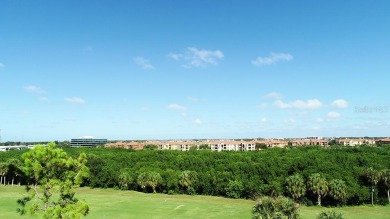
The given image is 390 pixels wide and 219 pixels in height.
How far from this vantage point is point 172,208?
62.5 m

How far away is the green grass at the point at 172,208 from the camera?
55.5 metres

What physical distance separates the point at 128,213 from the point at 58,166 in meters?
35.9

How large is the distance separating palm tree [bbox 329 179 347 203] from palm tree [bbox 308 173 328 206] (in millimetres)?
1075

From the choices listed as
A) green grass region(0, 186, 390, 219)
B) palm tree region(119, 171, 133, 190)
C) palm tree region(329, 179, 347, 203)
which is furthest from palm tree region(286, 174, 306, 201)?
palm tree region(119, 171, 133, 190)

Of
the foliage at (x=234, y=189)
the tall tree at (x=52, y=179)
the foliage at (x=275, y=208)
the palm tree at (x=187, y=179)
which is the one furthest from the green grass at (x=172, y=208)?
the tall tree at (x=52, y=179)

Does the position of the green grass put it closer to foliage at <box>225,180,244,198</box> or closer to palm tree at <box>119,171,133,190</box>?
foliage at <box>225,180,244,198</box>

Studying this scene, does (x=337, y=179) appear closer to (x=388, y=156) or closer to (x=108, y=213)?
(x=388, y=156)

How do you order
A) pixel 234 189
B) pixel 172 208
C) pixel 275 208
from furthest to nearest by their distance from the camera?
1. pixel 234 189
2. pixel 172 208
3. pixel 275 208

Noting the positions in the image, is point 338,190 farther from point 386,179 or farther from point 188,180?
point 188,180

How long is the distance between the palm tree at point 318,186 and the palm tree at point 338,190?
3.53 ft

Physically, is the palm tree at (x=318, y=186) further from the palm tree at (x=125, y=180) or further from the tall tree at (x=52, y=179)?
the tall tree at (x=52, y=179)

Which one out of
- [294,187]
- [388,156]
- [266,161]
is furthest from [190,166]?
[388,156]

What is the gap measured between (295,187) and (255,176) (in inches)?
438

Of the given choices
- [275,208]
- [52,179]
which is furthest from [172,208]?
[52,179]
